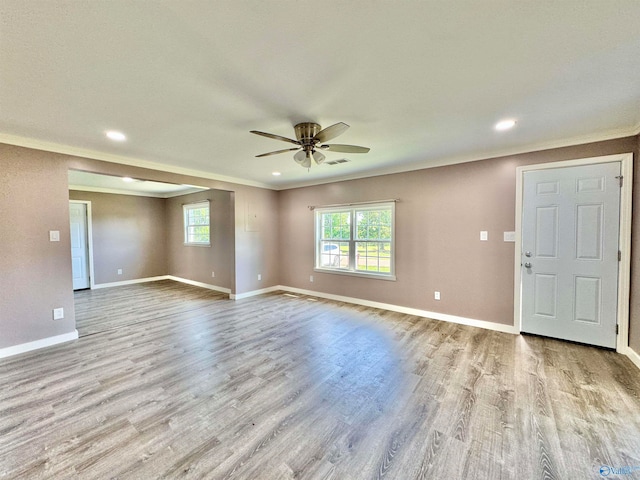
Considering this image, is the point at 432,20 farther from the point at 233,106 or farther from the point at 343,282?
the point at 343,282

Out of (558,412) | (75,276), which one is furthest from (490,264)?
(75,276)

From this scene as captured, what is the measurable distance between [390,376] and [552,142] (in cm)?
330

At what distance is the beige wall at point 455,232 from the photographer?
3.52m

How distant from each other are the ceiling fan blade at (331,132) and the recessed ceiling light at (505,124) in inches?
65.4

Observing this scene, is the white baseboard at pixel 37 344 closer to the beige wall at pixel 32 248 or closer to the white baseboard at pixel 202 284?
the beige wall at pixel 32 248

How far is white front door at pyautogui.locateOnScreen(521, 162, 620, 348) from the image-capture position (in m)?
2.95

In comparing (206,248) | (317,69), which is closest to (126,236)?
(206,248)

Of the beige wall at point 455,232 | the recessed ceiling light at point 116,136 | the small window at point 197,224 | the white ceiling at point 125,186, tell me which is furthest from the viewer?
the small window at point 197,224

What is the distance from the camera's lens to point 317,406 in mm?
2078

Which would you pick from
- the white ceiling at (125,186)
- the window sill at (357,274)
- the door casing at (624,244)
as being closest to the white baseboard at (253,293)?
the window sill at (357,274)

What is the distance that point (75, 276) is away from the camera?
6.17 metres

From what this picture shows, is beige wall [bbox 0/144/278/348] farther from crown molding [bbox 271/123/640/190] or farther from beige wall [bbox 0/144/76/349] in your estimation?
crown molding [bbox 271/123/640/190]

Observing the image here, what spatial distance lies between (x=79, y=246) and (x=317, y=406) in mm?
7172

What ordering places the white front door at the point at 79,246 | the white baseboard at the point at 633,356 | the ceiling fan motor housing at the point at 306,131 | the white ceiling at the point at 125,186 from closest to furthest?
the ceiling fan motor housing at the point at 306,131
the white baseboard at the point at 633,356
the white ceiling at the point at 125,186
the white front door at the point at 79,246
